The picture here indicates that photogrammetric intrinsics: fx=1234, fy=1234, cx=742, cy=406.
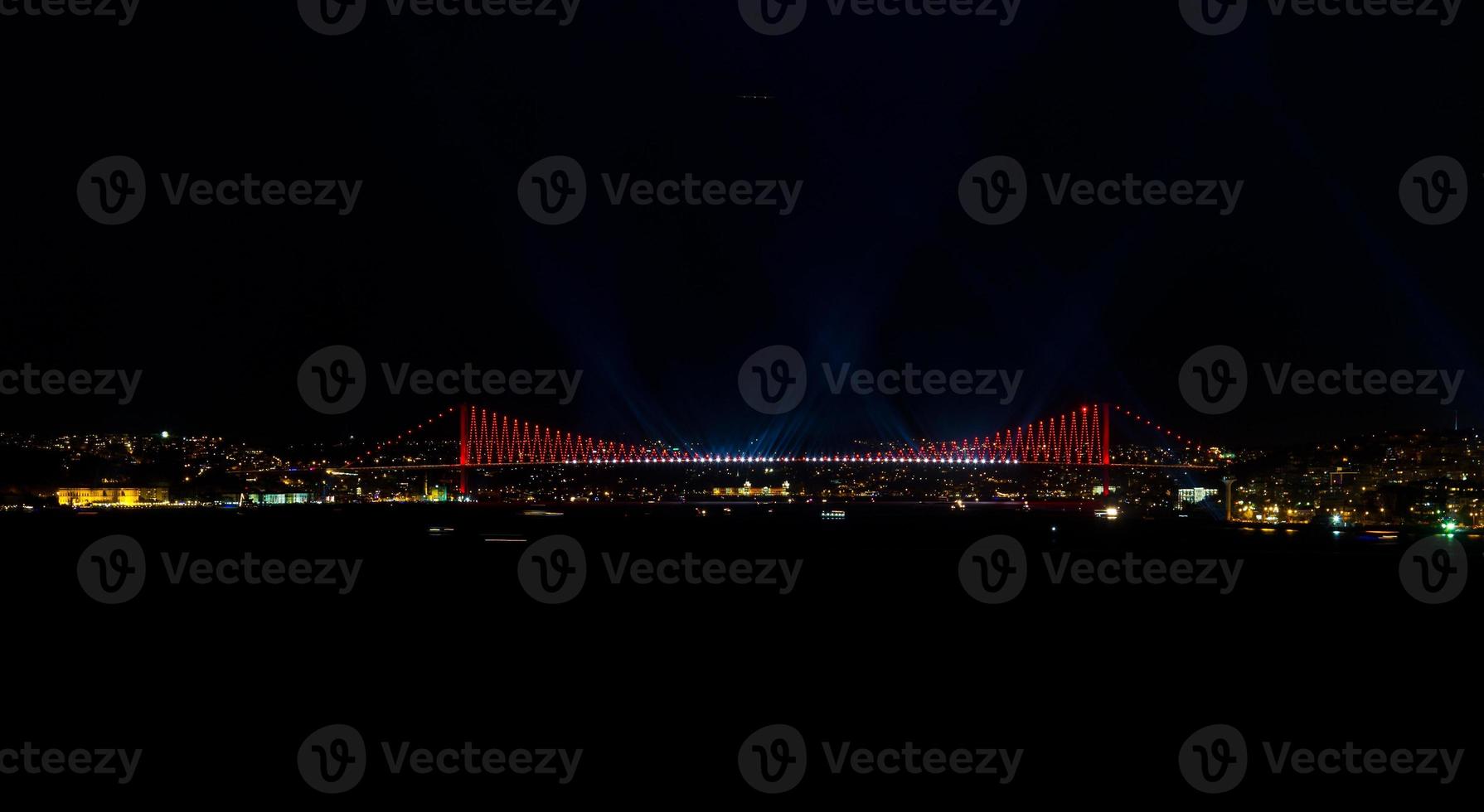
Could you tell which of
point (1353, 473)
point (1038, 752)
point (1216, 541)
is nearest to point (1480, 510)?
point (1353, 473)

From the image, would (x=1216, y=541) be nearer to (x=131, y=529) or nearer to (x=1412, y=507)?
(x=1412, y=507)

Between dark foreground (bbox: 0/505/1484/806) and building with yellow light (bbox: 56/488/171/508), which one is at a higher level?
building with yellow light (bbox: 56/488/171/508)

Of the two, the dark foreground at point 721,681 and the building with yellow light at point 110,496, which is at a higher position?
the building with yellow light at point 110,496

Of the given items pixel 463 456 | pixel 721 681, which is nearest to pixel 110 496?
pixel 463 456

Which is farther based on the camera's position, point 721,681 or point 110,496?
point 110,496

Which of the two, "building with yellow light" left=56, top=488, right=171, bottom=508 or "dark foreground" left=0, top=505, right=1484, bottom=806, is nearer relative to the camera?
"dark foreground" left=0, top=505, right=1484, bottom=806

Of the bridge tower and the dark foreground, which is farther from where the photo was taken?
the bridge tower

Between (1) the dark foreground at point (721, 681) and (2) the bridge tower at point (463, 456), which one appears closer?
(1) the dark foreground at point (721, 681)

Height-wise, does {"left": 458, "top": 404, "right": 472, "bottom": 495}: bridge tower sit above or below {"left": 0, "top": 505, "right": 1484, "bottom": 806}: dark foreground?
above

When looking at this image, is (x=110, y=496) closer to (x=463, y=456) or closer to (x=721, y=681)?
(x=463, y=456)
